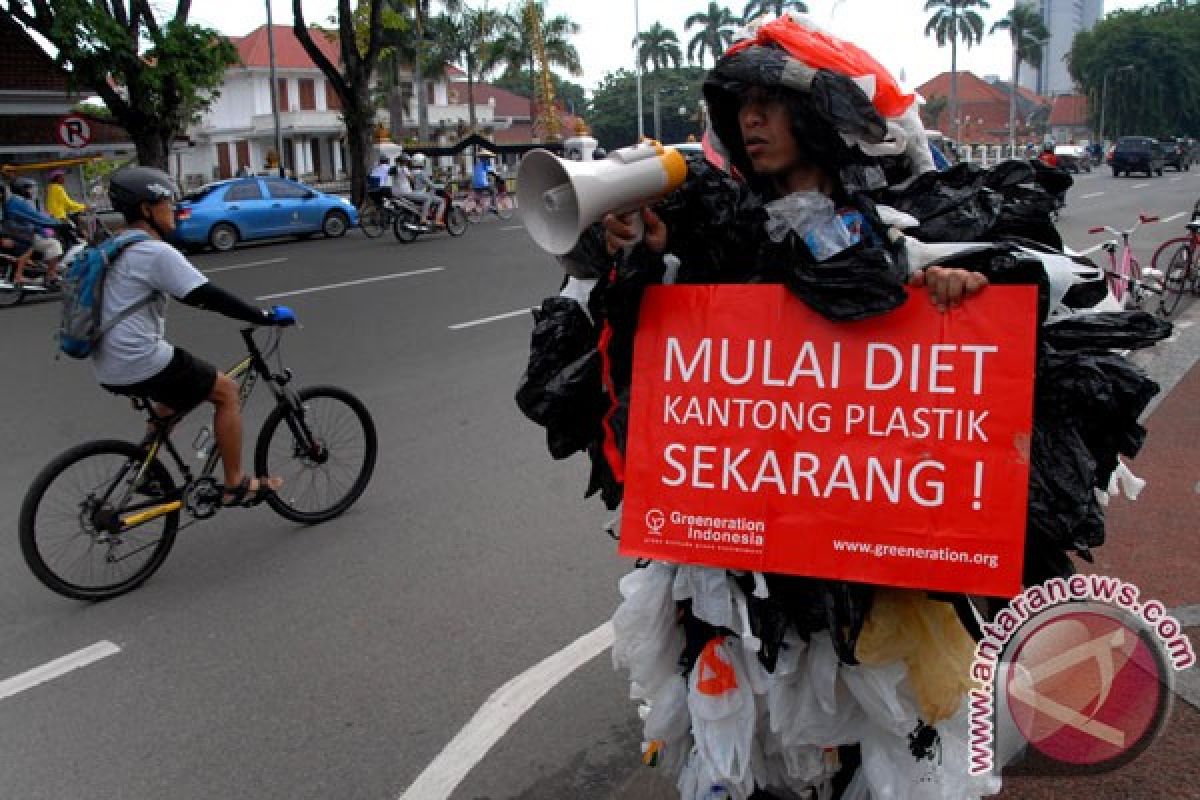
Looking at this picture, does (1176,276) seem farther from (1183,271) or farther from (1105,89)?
(1105,89)

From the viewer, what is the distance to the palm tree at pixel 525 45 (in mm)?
50875

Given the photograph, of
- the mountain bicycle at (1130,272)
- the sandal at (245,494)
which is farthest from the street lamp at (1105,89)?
the sandal at (245,494)

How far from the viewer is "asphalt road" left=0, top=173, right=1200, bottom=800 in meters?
3.03

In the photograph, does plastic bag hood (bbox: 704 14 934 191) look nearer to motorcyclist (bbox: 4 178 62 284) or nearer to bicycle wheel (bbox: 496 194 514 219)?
motorcyclist (bbox: 4 178 62 284)

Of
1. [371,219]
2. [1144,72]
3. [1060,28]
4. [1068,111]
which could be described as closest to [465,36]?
[371,219]

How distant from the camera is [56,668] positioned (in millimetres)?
3711

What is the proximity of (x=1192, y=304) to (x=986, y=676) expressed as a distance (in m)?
10.2

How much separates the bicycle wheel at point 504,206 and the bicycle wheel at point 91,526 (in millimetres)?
20986

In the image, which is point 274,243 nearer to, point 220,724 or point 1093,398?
point 220,724

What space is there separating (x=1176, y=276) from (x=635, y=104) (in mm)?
77175

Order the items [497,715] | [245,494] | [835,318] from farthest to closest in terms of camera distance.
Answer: [245,494] < [497,715] < [835,318]

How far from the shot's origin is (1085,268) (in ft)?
6.53

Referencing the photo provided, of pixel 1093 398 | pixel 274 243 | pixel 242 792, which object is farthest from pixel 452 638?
pixel 274 243

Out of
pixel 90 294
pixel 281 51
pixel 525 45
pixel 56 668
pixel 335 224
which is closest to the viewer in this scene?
pixel 56 668
